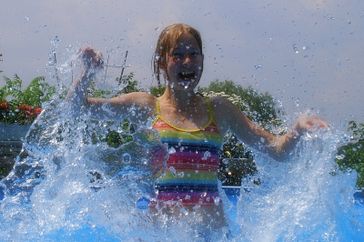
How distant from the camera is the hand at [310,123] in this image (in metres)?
2.63

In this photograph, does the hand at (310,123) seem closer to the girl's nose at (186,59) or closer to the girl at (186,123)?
the girl at (186,123)

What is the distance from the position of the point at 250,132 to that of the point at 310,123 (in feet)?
0.93

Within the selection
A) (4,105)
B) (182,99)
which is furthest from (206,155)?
(4,105)

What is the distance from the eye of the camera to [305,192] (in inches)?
139

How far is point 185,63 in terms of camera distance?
2682 millimetres

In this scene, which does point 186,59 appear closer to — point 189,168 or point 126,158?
point 189,168

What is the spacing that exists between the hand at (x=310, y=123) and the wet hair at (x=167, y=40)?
1.73ft

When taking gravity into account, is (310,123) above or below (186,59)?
below

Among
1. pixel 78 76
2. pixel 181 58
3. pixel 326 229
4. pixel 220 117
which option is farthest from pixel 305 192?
pixel 78 76

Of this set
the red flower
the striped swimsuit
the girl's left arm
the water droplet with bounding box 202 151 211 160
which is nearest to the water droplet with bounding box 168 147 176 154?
the striped swimsuit

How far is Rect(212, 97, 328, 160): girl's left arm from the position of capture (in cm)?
276

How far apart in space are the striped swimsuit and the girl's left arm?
0.11 meters

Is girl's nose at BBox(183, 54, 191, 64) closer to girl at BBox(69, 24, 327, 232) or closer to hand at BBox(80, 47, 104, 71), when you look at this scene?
girl at BBox(69, 24, 327, 232)

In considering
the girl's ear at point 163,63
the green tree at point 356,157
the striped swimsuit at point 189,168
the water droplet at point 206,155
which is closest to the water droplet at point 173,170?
the striped swimsuit at point 189,168
